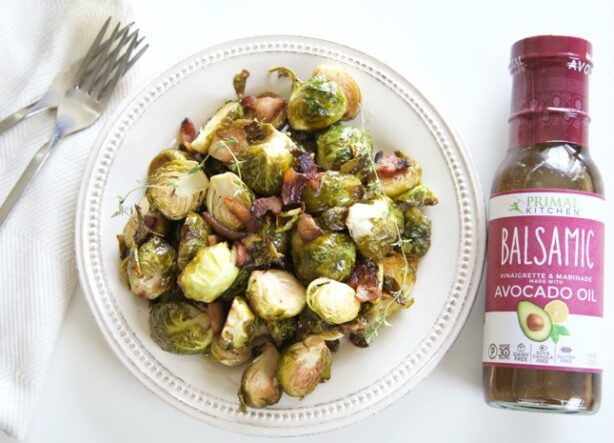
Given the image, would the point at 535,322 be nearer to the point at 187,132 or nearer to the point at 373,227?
the point at 373,227

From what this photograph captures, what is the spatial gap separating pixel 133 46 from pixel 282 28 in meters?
0.35

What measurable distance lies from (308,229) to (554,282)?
505 millimetres

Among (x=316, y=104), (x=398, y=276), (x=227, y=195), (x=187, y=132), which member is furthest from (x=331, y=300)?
(x=187, y=132)

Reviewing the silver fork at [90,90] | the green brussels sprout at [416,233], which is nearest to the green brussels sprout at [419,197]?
the green brussels sprout at [416,233]

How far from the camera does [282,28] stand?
1.66 m

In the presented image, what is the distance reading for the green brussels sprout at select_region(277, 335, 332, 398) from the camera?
1414mm

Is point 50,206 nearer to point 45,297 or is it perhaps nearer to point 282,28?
point 45,297

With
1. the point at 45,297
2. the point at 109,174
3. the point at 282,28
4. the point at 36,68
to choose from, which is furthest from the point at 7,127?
the point at 282,28

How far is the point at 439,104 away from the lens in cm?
156

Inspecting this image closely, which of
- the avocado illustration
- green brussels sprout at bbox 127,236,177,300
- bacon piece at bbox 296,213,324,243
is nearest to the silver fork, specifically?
green brussels sprout at bbox 127,236,177,300

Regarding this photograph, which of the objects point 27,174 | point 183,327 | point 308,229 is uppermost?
point 27,174

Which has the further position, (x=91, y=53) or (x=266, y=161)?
(x=91, y=53)

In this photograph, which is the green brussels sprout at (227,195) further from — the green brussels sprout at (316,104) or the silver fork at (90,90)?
the silver fork at (90,90)

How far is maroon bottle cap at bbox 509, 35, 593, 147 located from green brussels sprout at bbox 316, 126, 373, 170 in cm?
34
